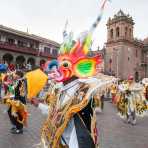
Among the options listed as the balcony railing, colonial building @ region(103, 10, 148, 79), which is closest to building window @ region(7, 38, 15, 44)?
the balcony railing

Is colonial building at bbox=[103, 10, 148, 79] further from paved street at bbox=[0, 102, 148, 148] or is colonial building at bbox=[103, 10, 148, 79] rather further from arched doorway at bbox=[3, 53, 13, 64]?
paved street at bbox=[0, 102, 148, 148]

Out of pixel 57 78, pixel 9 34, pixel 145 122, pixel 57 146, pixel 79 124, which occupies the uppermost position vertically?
pixel 9 34

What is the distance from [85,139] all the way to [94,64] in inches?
33.0

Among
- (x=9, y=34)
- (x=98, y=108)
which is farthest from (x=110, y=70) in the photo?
(x=98, y=108)

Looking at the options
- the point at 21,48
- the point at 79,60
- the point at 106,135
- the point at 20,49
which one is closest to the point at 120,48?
the point at 21,48

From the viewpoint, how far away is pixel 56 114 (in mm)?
3850

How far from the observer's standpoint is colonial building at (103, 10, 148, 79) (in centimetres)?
6028

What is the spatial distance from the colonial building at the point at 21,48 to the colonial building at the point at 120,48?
16.1 metres

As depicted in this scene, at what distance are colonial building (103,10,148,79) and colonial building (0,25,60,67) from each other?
16.1 meters

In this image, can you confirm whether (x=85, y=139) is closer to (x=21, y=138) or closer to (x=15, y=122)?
(x=21, y=138)

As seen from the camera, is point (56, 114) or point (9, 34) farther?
point (9, 34)

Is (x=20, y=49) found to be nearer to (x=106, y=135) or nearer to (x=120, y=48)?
(x=120, y=48)

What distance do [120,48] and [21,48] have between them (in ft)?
78.4

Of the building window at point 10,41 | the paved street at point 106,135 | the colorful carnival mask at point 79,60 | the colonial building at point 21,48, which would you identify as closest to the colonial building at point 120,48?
the colonial building at point 21,48
